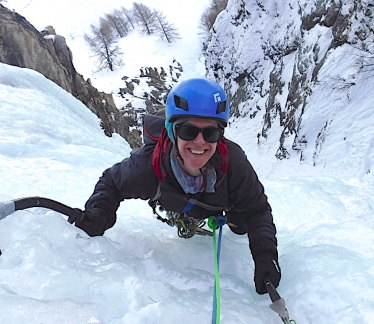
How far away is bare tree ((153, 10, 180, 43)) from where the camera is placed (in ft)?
145

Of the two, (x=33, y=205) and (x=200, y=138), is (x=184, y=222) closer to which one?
(x=200, y=138)

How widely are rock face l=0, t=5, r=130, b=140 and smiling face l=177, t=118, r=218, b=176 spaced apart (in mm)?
7501

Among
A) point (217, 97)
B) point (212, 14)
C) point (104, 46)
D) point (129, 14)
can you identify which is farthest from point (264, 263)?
point (129, 14)

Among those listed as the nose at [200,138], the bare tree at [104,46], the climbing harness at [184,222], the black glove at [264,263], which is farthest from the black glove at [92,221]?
the bare tree at [104,46]

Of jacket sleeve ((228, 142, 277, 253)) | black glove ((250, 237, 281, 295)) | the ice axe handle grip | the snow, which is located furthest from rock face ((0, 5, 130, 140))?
the ice axe handle grip

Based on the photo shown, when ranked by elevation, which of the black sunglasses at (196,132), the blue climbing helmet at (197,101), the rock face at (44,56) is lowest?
the rock face at (44,56)

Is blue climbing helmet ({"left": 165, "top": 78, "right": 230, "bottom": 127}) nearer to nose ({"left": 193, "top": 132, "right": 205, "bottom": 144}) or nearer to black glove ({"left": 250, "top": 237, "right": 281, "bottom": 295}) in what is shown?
nose ({"left": 193, "top": 132, "right": 205, "bottom": 144})

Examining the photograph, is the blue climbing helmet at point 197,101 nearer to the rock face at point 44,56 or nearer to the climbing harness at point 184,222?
the climbing harness at point 184,222

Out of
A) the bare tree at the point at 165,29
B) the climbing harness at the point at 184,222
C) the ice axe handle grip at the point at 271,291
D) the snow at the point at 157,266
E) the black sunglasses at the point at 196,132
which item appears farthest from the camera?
the bare tree at the point at 165,29

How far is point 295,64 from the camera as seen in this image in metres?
14.2

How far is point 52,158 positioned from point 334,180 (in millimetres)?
3879

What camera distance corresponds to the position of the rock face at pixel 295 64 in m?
9.84

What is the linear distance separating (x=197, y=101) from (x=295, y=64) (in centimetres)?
1360

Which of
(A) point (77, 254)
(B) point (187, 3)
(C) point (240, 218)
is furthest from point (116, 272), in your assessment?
(B) point (187, 3)
